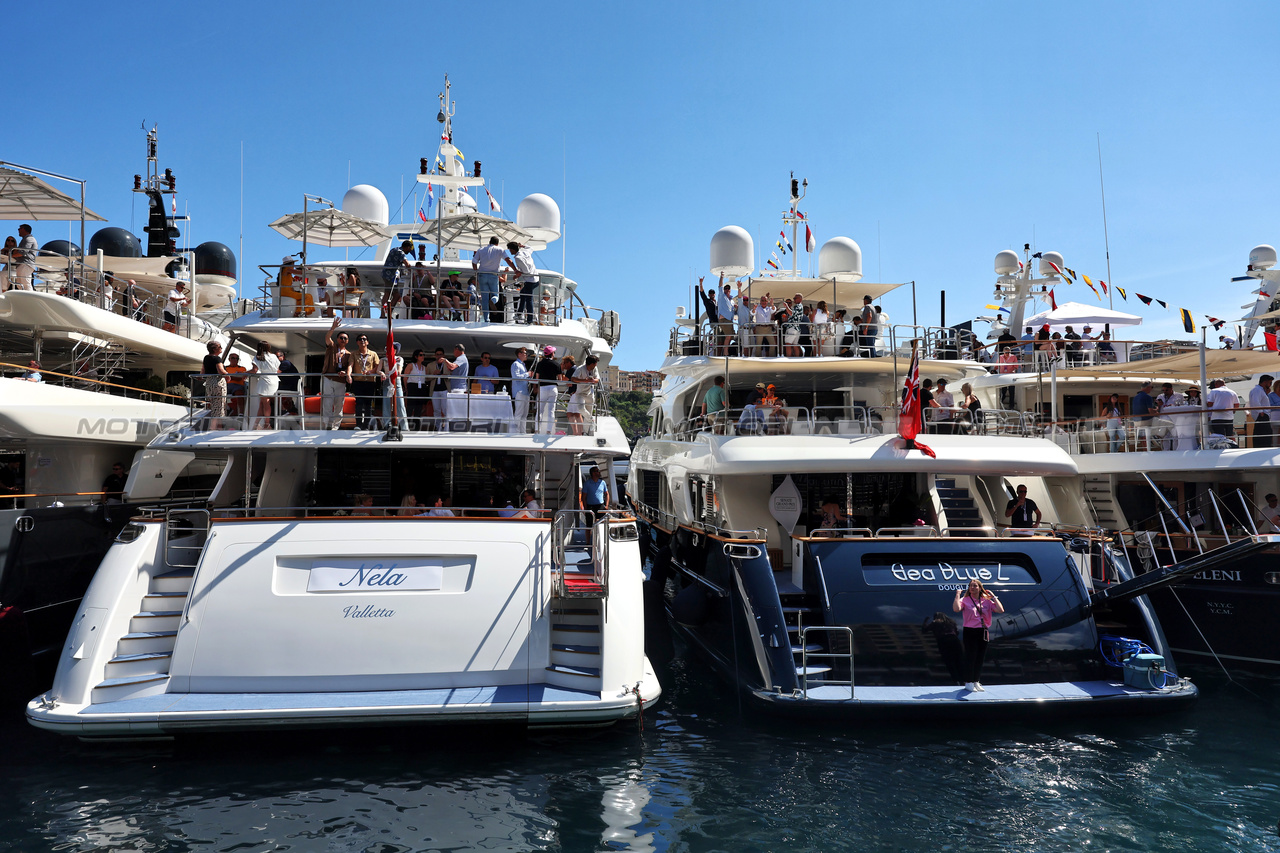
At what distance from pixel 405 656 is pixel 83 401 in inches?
353

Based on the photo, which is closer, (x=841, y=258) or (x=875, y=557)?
(x=875, y=557)

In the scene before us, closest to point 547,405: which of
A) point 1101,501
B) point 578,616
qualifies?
point 578,616

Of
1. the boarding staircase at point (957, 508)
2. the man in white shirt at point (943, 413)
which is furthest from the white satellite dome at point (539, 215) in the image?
the boarding staircase at point (957, 508)

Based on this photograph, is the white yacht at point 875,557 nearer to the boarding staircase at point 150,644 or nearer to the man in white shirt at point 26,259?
the boarding staircase at point 150,644

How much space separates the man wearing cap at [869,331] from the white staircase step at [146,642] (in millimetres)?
11568

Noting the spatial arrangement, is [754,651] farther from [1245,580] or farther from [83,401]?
[83,401]

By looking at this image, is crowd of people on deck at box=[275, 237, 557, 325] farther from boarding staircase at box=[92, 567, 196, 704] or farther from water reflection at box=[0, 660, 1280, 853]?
water reflection at box=[0, 660, 1280, 853]

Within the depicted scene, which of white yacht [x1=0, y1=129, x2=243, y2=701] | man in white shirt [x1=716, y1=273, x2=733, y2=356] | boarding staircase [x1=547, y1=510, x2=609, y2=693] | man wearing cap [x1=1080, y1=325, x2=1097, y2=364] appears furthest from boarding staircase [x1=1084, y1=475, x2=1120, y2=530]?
white yacht [x1=0, y1=129, x2=243, y2=701]

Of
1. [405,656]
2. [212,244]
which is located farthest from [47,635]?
[212,244]

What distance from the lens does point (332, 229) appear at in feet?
51.3

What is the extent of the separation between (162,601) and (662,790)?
578 cm

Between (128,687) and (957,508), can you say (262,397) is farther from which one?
(957,508)

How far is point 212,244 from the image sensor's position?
89.5 feet

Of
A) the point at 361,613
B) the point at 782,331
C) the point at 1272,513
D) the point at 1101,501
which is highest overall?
the point at 782,331
